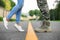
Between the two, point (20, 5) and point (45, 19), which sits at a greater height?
point (20, 5)

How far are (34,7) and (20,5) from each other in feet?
3.13

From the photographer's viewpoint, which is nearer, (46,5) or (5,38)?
(5,38)

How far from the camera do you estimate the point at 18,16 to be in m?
3.92

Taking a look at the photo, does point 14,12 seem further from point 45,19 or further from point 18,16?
point 45,19

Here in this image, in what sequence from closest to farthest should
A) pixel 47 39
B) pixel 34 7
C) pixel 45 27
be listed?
pixel 47 39
pixel 45 27
pixel 34 7

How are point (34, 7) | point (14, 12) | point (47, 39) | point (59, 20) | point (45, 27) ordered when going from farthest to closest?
1. point (59, 20)
2. point (34, 7)
3. point (45, 27)
4. point (14, 12)
5. point (47, 39)

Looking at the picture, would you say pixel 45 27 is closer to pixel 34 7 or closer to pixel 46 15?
pixel 46 15

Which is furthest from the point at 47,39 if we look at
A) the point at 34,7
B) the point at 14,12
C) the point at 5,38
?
the point at 34,7

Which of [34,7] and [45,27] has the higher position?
[34,7]

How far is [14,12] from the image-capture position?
3811 millimetres

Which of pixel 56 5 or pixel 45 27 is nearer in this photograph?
pixel 45 27

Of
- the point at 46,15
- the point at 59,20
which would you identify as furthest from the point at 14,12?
the point at 59,20

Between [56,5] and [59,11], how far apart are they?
0.15 meters

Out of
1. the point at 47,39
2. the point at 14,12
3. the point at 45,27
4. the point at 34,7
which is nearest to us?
the point at 47,39
